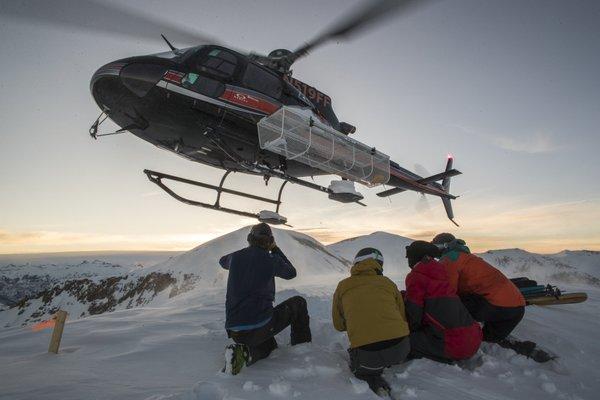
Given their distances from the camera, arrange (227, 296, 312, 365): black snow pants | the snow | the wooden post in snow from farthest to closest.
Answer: the wooden post in snow
(227, 296, 312, 365): black snow pants
the snow

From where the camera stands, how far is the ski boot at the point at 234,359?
98.5 inches

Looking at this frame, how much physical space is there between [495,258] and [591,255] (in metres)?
21.9

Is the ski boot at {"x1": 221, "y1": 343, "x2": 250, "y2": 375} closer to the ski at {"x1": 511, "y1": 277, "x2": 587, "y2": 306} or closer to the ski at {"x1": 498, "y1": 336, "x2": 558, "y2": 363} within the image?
the ski at {"x1": 498, "y1": 336, "x2": 558, "y2": 363}

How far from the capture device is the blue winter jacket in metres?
3.01

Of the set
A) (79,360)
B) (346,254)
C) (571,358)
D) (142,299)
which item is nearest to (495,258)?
(346,254)

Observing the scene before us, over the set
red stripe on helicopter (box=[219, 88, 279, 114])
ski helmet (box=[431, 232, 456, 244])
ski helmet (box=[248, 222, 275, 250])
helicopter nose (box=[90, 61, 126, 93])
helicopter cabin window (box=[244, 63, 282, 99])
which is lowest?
ski helmet (box=[248, 222, 275, 250])

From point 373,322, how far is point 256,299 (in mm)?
1142

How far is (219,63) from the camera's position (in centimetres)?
550

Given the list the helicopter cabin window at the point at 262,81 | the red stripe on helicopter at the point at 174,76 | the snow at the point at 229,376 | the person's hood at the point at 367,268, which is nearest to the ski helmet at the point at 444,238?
the snow at the point at 229,376

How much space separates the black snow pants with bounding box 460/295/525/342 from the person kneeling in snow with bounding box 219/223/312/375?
2087mm

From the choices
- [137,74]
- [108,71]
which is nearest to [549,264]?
[137,74]

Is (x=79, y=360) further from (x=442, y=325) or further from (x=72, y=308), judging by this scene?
(x=72, y=308)

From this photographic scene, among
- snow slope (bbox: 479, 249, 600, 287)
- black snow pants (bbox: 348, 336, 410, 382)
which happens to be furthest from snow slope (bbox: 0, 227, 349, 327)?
snow slope (bbox: 479, 249, 600, 287)

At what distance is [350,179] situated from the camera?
22.1ft
